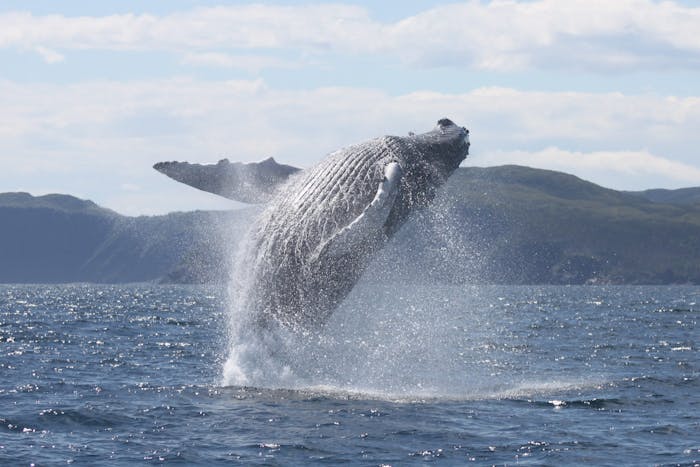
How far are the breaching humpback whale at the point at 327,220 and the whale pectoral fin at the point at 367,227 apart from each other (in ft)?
0.06

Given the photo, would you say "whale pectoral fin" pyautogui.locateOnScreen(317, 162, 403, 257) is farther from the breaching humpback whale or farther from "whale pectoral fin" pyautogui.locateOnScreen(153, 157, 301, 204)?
"whale pectoral fin" pyautogui.locateOnScreen(153, 157, 301, 204)

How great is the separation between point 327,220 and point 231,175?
2935 millimetres

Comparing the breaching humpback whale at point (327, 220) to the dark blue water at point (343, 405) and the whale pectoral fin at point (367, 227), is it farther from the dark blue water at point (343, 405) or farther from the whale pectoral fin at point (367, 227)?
the dark blue water at point (343, 405)

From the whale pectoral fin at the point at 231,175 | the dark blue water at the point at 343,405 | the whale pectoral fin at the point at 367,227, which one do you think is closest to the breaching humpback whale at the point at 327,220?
the whale pectoral fin at the point at 367,227

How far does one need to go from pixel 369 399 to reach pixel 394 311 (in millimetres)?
51128

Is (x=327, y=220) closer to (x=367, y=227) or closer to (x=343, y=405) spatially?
(x=367, y=227)

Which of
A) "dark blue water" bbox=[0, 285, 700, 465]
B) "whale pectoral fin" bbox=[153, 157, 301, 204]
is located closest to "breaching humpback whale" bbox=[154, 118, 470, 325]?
"whale pectoral fin" bbox=[153, 157, 301, 204]

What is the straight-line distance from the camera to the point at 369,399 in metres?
18.6

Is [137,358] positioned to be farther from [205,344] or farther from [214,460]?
[214,460]

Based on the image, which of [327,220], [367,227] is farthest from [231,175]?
[367,227]

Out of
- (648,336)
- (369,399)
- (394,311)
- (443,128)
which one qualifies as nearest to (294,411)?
(369,399)

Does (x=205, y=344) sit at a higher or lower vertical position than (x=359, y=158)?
lower

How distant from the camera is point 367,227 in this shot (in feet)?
50.3

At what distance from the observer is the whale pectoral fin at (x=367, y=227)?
15281 millimetres
